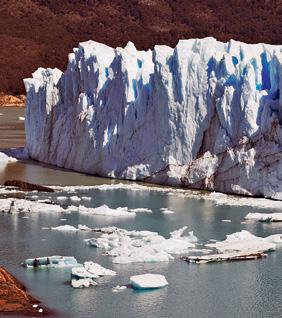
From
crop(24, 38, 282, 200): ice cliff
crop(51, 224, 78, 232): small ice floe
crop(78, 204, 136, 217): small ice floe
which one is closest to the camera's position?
crop(51, 224, 78, 232): small ice floe

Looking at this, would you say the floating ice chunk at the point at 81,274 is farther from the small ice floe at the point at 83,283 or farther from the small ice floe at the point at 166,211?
the small ice floe at the point at 166,211

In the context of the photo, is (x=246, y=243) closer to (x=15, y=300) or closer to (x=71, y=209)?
(x=71, y=209)

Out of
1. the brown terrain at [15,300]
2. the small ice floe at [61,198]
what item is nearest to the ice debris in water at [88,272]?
the brown terrain at [15,300]

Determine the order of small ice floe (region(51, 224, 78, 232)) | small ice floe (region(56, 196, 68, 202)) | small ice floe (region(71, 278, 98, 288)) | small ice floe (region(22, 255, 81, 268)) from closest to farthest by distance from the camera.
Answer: small ice floe (region(71, 278, 98, 288))
small ice floe (region(22, 255, 81, 268))
small ice floe (region(51, 224, 78, 232))
small ice floe (region(56, 196, 68, 202))

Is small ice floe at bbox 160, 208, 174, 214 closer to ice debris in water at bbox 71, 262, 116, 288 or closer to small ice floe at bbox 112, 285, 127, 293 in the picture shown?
ice debris in water at bbox 71, 262, 116, 288

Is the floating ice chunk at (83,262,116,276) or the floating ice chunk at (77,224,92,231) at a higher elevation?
the floating ice chunk at (77,224,92,231)

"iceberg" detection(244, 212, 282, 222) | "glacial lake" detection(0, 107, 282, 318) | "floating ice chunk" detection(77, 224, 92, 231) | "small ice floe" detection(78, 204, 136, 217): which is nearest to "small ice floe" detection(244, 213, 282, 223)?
"iceberg" detection(244, 212, 282, 222)
